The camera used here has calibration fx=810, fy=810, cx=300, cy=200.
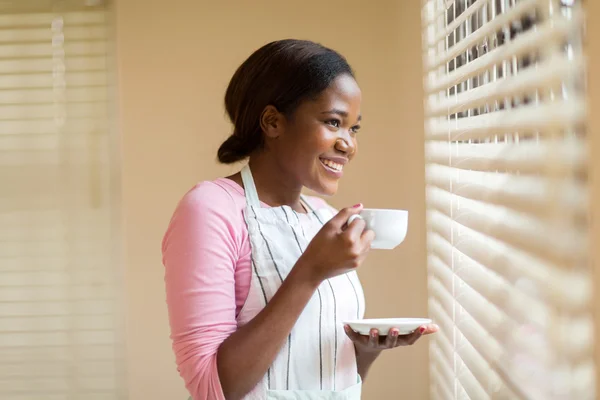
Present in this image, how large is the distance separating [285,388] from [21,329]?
1.58 m

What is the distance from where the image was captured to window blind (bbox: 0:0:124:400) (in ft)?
8.18

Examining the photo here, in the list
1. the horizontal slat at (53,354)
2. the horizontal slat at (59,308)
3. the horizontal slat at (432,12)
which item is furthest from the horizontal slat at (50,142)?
the horizontal slat at (432,12)

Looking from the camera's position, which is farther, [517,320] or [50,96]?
[50,96]

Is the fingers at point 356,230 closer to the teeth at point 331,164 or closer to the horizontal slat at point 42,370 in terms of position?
the teeth at point 331,164

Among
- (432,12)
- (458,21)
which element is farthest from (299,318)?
(432,12)

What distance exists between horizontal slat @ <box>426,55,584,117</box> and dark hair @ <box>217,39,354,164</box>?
0.23 m

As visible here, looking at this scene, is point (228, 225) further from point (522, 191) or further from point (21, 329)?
point (21, 329)

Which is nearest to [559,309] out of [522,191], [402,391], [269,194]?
[522,191]

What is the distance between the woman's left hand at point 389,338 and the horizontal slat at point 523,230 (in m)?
0.18

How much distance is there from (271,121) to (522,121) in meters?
0.43

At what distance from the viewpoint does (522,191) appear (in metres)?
1.08

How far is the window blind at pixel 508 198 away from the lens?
86 cm

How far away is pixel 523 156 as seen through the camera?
3.48ft

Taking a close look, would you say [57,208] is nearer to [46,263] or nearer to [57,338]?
[46,263]
